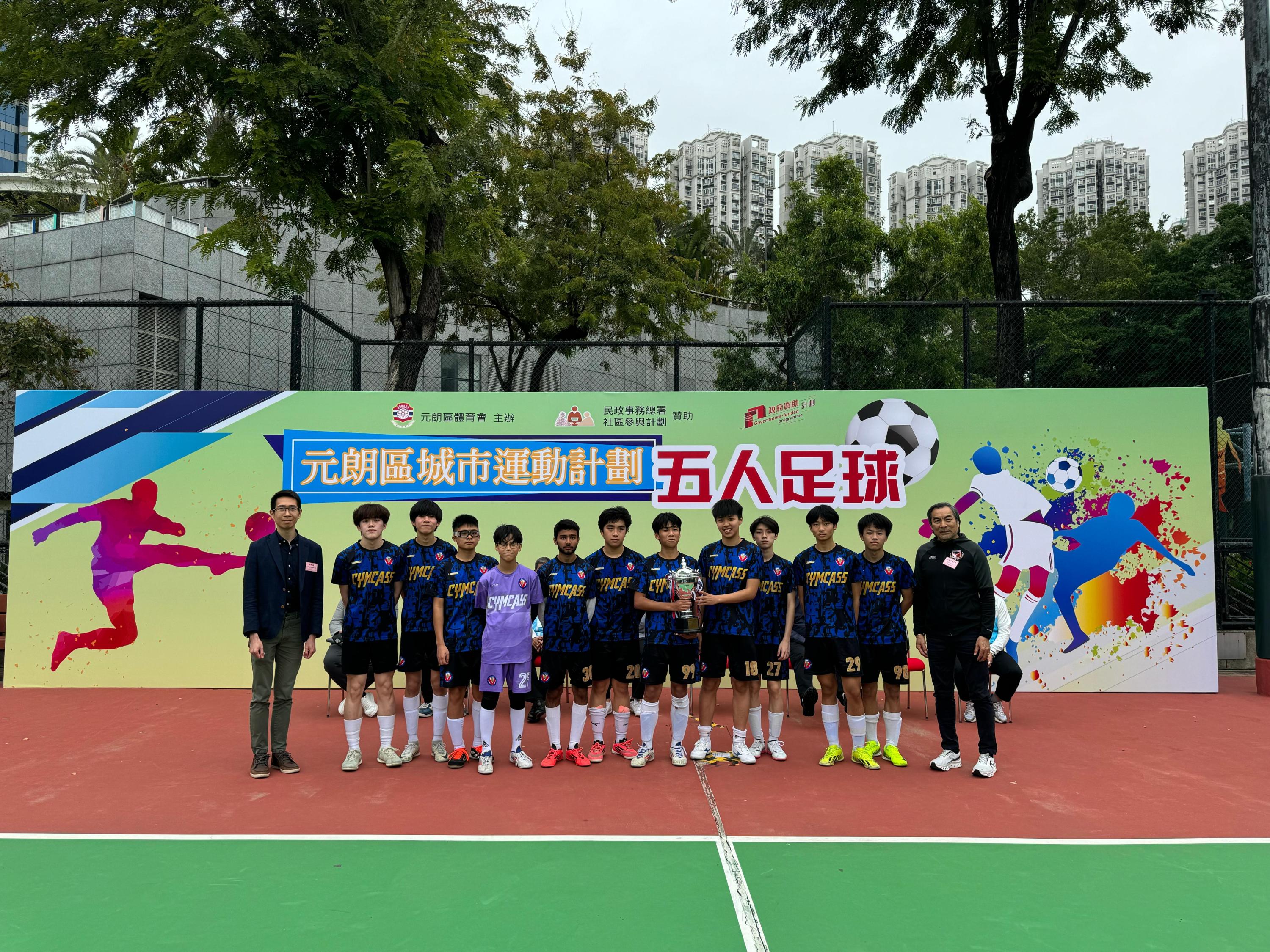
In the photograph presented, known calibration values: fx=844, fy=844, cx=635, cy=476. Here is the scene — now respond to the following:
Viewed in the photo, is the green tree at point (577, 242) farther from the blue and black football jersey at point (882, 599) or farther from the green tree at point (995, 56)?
the blue and black football jersey at point (882, 599)

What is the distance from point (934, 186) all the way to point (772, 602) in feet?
249

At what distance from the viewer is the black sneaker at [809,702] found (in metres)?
7.41

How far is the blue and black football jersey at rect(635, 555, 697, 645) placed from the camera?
5.88 m

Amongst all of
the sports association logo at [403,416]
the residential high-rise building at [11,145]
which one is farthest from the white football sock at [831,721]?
the residential high-rise building at [11,145]

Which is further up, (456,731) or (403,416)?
(403,416)

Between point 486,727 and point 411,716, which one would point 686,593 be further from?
point 411,716

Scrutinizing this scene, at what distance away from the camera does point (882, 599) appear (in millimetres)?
5973

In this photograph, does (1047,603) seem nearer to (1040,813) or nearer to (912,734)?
(912,734)

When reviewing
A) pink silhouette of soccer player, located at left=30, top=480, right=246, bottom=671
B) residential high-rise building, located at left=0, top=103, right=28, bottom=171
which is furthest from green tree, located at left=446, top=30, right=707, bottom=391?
residential high-rise building, located at left=0, top=103, right=28, bottom=171

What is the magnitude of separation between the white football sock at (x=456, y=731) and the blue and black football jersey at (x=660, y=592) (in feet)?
4.68

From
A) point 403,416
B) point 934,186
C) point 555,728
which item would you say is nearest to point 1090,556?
point 555,728

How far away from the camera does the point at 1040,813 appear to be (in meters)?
4.88

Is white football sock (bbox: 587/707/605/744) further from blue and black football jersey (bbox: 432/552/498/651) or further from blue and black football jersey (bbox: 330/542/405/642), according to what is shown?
blue and black football jersey (bbox: 330/542/405/642)

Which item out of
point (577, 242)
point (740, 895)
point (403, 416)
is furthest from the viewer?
point (577, 242)
